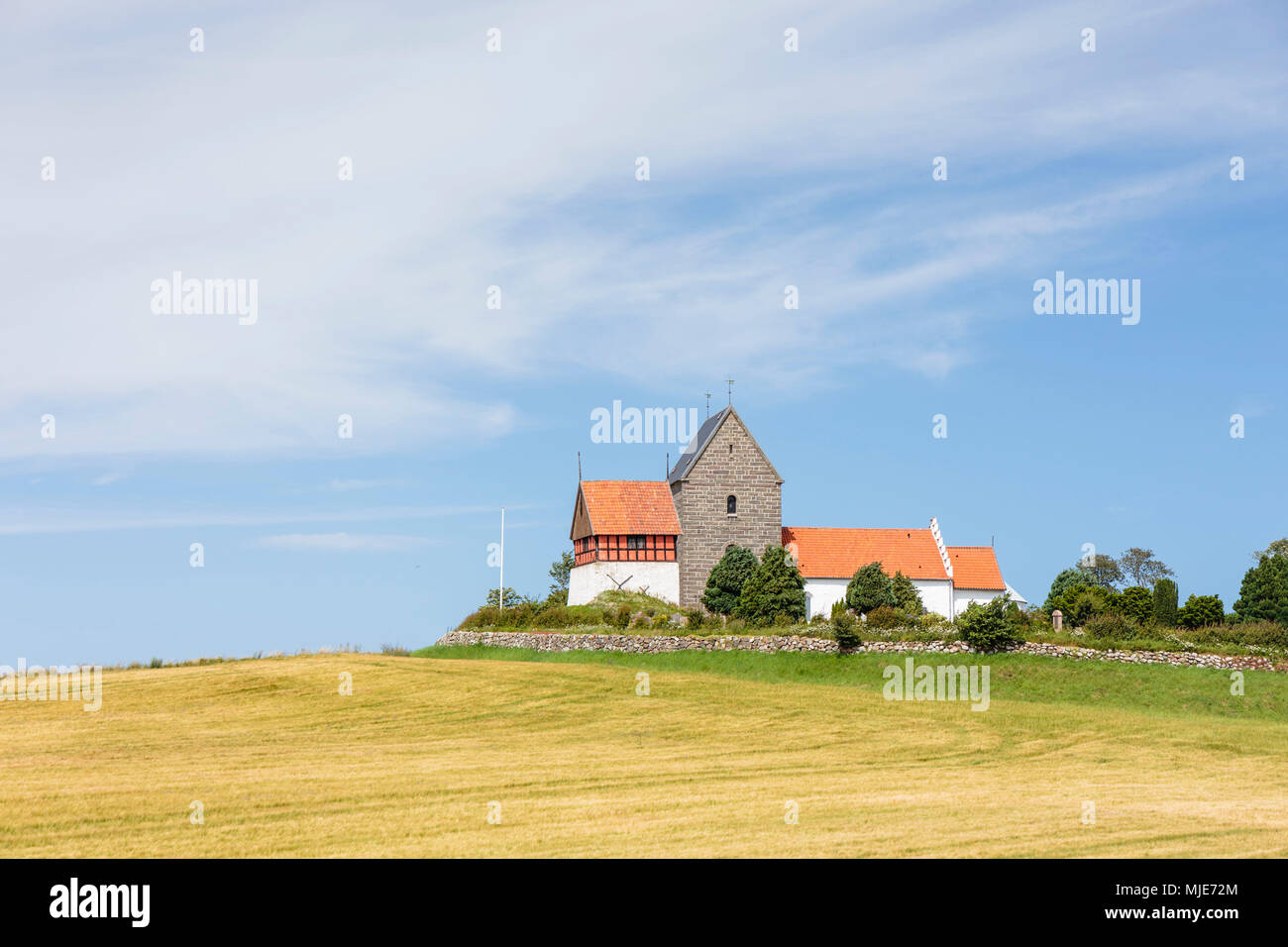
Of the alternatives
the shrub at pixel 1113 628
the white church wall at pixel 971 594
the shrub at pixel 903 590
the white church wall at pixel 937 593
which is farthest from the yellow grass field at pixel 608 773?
the white church wall at pixel 971 594

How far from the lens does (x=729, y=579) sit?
59.8 m

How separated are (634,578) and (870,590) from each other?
13.2 m

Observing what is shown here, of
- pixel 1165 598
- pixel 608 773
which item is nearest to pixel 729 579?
pixel 1165 598

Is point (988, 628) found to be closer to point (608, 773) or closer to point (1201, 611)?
point (608, 773)

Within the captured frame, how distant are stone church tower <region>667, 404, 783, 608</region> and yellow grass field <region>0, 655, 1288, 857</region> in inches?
854

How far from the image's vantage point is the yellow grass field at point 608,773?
16.2 m

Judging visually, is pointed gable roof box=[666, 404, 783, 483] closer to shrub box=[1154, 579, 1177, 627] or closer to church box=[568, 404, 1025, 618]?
church box=[568, 404, 1025, 618]

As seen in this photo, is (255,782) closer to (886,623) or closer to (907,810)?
(907,810)

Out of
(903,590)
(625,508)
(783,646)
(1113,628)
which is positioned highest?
(625,508)

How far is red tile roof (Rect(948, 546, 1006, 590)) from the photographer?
221 feet

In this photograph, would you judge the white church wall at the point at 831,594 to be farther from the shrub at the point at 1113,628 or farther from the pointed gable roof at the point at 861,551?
the shrub at the point at 1113,628
